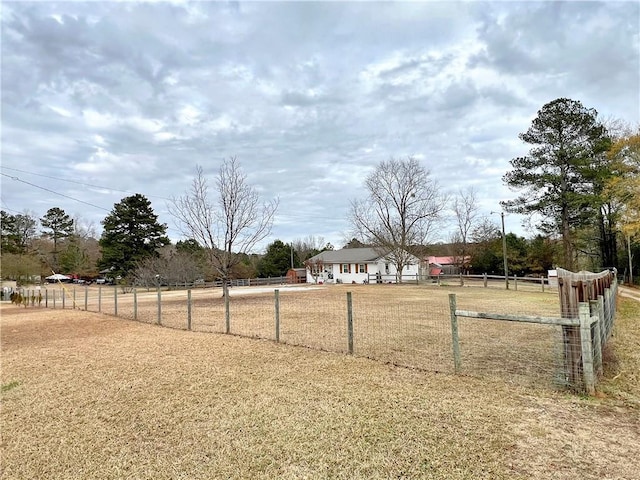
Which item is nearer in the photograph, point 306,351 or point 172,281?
point 306,351

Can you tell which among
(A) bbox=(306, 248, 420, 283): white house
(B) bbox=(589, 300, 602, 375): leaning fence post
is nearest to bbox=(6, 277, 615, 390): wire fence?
(B) bbox=(589, 300, 602, 375): leaning fence post

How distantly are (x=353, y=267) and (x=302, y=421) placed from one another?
4176cm

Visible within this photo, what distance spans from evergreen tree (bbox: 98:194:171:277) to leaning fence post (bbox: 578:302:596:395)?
48.7 m

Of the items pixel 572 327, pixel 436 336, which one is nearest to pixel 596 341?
pixel 572 327

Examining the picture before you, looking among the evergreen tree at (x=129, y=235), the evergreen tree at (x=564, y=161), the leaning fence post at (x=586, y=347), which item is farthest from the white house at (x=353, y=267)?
the leaning fence post at (x=586, y=347)

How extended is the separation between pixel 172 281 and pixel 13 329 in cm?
3075

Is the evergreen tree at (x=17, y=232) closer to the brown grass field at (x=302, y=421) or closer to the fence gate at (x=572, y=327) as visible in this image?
the brown grass field at (x=302, y=421)

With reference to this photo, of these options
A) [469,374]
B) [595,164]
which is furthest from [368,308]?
[595,164]

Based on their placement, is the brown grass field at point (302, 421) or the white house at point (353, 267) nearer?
the brown grass field at point (302, 421)

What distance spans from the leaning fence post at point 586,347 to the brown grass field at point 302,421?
0.14 meters

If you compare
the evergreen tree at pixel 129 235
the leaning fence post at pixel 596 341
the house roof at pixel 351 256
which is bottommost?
the leaning fence post at pixel 596 341

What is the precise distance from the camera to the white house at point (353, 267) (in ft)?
144

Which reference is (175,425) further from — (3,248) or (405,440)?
(3,248)

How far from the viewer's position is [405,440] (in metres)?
3.40
